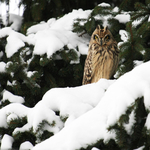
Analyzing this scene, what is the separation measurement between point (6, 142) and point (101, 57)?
93.9 inches

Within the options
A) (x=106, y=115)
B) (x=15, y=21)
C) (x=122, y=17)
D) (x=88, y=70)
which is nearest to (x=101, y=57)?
(x=88, y=70)

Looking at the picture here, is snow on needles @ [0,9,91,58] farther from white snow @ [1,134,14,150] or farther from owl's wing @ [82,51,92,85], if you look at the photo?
white snow @ [1,134,14,150]

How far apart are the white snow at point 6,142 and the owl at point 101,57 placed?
7.01 ft

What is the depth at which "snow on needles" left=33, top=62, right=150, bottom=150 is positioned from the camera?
171cm

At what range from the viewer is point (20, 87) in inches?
145

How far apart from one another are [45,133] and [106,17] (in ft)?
8.11

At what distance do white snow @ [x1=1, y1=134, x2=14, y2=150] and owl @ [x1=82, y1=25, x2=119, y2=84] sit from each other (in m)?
2.14

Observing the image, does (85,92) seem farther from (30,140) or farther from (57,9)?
(57,9)

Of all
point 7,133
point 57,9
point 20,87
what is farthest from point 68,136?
point 57,9

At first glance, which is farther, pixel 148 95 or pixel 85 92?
pixel 85 92

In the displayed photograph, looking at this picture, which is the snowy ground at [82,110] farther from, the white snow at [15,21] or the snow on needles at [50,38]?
the white snow at [15,21]

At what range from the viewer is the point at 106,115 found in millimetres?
1816

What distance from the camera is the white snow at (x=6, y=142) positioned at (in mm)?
2268

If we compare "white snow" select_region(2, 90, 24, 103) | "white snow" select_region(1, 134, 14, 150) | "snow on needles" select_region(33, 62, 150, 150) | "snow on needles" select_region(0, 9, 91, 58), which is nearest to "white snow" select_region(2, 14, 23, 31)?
"snow on needles" select_region(0, 9, 91, 58)
